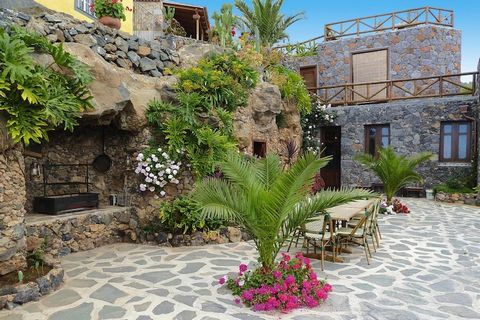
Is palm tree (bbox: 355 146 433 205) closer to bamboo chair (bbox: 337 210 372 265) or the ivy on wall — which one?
bamboo chair (bbox: 337 210 372 265)

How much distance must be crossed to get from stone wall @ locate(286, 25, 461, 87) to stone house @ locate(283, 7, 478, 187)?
4 cm

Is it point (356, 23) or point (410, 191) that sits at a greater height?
point (356, 23)

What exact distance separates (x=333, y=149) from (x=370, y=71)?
409 cm

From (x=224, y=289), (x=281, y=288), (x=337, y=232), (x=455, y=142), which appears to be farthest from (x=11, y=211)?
(x=455, y=142)

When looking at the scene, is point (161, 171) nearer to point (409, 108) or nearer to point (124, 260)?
point (124, 260)

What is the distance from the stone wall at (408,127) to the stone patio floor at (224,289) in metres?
6.92

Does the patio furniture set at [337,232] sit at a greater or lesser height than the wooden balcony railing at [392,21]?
lesser

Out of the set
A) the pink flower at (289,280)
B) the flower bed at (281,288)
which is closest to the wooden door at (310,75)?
the flower bed at (281,288)

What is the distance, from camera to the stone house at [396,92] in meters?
14.0

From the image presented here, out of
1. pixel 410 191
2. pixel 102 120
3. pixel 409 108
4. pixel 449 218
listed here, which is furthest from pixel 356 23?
pixel 102 120

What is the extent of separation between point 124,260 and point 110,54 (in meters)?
4.49

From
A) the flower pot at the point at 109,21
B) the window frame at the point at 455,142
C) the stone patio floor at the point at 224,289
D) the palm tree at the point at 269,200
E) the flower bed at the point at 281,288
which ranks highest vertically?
the flower pot at the point at 109,21

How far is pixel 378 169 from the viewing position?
11836 mm

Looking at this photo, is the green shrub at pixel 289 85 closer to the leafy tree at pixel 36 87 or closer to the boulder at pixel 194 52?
the boulder at pixel 194 52
